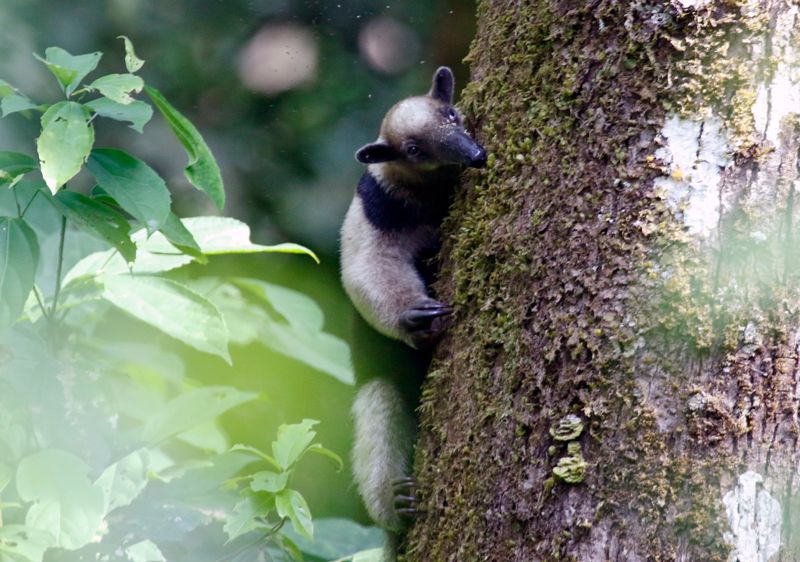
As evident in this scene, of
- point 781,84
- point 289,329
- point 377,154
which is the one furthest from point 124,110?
point 289,329

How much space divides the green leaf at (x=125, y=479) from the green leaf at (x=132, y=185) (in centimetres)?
94

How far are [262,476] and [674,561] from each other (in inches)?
56.7

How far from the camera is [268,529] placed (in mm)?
A: 3387

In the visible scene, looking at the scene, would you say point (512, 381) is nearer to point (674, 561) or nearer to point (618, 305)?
point (618, 305)

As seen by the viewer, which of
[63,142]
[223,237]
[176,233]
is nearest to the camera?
[63,142]

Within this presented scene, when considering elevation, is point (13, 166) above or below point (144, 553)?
above

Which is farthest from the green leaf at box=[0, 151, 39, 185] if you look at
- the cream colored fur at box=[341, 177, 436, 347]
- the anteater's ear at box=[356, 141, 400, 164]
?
the anteater's ear at box=[356, 141, 400, 164]

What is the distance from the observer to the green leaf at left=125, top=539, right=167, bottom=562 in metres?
3.21

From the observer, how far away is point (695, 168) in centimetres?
237

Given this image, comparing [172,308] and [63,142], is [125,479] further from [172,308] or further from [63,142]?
[63,142]

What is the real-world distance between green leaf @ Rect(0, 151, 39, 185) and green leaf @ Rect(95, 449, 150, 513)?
1.01m

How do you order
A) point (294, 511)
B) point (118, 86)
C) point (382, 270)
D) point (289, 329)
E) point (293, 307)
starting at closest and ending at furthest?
point (118, 86) → point (294, 511) → point (382, 270) → point (293, 307) → point (289, 329)

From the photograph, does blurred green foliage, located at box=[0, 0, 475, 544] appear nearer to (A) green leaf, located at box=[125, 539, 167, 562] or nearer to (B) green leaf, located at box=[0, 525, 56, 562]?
(A) green leaf, located at box=[125, 539, 167, 562]

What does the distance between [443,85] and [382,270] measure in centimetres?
96
